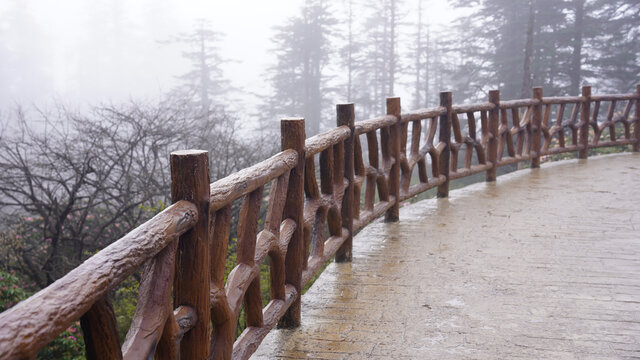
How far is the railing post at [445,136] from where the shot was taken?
6520 mm

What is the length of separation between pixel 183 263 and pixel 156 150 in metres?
7.51

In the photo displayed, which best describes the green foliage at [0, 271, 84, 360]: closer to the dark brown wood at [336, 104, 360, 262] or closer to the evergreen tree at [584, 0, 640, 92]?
the dark brown wood at [336, 104, 360, 262]

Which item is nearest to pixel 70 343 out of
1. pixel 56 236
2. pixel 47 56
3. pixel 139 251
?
pixel 56 236

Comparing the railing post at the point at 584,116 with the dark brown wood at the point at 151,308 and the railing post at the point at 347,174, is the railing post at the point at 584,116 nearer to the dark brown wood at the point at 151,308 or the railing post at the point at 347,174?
the railing post at the point at 347,174

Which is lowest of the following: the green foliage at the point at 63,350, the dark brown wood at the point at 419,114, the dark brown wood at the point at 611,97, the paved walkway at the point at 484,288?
the green foliage at the point at 63,350

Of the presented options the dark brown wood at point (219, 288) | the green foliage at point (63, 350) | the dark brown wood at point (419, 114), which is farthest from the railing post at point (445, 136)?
the dark brown wood at point (219, 288)

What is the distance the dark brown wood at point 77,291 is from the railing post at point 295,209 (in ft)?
4.62

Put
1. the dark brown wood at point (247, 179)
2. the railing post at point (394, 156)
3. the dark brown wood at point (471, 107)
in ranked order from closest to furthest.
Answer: the dark brown wood at point (247, 179) < the railing post at point (394, 156) < the dark brown wood at point (471, 107)

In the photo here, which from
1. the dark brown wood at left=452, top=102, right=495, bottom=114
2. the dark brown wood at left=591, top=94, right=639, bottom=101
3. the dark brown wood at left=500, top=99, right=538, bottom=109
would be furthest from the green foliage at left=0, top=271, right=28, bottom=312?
the dark brown wood at left=591, top=94, right=639, bottom=101

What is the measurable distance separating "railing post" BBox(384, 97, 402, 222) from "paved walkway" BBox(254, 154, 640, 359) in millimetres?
158

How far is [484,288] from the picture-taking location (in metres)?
3.91

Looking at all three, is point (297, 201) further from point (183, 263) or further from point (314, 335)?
point (183, 263)

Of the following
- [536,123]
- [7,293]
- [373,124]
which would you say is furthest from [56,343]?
[536,123]

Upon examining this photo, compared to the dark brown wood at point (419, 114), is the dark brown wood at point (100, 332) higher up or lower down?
lower down
